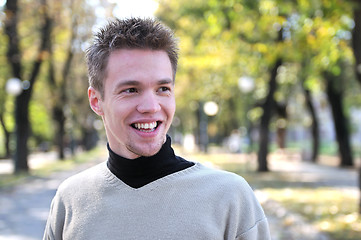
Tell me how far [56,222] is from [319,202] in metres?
11.0

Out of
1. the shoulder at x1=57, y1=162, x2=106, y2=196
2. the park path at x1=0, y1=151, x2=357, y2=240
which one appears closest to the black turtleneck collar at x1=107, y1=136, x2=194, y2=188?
the shoulder at x1=57, y1=162, x2=106, y2=196

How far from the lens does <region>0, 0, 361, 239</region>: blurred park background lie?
34.4ft

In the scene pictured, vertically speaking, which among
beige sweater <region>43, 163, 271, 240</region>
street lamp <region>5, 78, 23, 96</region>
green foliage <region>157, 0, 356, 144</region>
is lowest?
beige sweater <region>43, 163, 271, 240</region>

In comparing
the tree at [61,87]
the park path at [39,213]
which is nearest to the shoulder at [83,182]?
the park path at [39,213]

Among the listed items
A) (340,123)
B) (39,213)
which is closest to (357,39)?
(39,213)

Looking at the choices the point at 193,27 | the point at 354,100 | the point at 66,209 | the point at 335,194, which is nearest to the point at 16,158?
the point at 193,27

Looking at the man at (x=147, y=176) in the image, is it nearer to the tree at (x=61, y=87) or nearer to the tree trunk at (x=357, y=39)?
the tree trunk at (x=357, y=39)

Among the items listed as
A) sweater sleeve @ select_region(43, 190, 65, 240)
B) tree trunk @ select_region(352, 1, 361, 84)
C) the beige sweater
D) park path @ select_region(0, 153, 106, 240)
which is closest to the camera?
the beige sweater

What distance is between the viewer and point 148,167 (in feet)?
6.23

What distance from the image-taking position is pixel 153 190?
6.08 ft

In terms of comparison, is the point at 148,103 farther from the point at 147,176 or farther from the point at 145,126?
the point at 147,176

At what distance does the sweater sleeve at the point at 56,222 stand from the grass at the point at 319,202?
6.77m

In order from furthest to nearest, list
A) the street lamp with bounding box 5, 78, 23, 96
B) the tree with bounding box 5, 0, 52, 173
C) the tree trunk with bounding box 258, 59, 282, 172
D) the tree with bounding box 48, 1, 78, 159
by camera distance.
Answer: the tree with bounding box 48, 1, 78, 159
the tree with bounding box 5, 0, 52, 173
the tree trunk with bounding box 258, 59, 282, 172
the street lamp with bounding box 5, 78, 23, 96

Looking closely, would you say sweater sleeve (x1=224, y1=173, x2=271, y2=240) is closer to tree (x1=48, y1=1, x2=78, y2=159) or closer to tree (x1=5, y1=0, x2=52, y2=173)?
tree (x1=5, y1=0, x2=52, y2=173)
